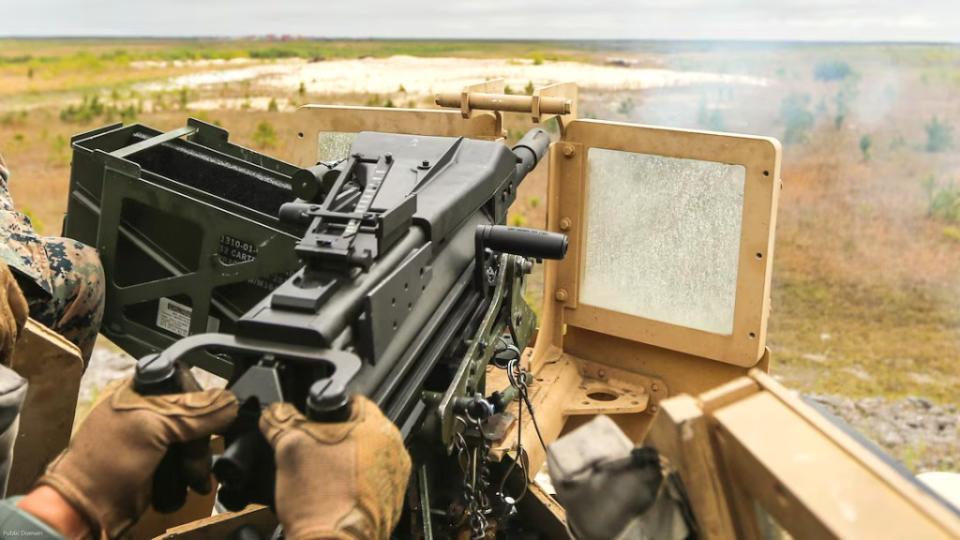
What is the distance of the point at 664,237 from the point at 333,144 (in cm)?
159

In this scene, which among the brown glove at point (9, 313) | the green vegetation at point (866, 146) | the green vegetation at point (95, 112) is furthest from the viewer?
the green vegetation at point (95, 112)

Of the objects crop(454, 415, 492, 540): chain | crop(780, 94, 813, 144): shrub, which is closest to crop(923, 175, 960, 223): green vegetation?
crop(780, 94, 813, 144): shrub

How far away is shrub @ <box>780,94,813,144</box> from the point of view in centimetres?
1895

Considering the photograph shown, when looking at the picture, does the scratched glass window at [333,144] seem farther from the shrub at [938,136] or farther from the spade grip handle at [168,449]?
the shrub at [938,136]

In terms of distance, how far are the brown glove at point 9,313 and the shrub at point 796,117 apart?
17943 millimetres

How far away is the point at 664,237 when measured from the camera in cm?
371

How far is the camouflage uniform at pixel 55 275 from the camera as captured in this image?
2961 mm

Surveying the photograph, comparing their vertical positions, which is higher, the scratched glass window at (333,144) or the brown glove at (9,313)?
the scratched glass window at (333,144)

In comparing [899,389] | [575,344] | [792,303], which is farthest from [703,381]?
[792,303]

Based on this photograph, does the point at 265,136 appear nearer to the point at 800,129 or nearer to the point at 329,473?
the point at 800,129

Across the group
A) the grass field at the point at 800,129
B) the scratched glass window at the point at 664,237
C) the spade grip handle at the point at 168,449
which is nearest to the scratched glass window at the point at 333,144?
the grass field at the point at 800,129

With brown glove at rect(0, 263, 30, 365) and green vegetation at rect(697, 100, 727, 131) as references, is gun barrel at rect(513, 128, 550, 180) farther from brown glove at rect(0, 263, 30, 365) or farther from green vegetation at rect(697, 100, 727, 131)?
green vegetation at rect(697, 100, 727, 131)

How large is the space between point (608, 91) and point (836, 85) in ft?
22.4

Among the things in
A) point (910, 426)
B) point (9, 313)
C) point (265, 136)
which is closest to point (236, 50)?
point (265, 136)
